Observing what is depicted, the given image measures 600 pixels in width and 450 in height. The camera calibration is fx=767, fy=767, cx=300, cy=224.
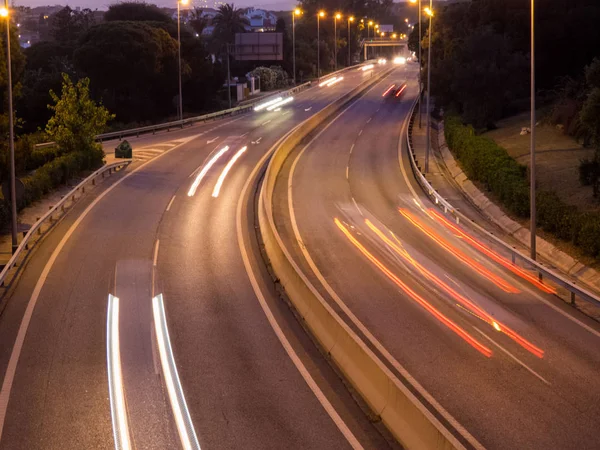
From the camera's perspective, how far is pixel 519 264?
939 inches

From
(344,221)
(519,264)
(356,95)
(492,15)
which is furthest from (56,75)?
(519,264)

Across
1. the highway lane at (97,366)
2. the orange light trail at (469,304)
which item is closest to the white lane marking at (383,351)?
the highway lane at (97,366)

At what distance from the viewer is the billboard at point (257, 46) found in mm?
96400

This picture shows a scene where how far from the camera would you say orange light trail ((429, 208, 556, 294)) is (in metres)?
21.7

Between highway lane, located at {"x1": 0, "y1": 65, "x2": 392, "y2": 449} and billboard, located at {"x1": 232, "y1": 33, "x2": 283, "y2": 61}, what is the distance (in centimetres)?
7107

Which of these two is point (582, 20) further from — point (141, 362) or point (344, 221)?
point (141, 362)

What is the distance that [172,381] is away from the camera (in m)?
14.4

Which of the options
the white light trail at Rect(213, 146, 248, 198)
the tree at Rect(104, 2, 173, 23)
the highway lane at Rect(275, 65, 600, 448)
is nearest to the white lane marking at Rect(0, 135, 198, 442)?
the white light trail at Rect(213, 146, 248, 198)

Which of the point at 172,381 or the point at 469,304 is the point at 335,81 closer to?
the point at 469,304

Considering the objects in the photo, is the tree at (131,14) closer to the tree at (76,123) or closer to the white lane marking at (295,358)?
the tree at (76,123)

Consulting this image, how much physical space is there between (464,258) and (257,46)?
3021 inches

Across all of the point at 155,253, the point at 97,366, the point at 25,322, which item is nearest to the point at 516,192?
the point at 155,253

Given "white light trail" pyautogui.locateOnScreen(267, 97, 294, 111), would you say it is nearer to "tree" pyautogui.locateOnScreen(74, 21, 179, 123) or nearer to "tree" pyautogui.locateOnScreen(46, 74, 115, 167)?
"tree" pyautogui.locateOnScreen(74, 21, 179, 123)

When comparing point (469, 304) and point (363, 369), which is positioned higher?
point (363, 369)
